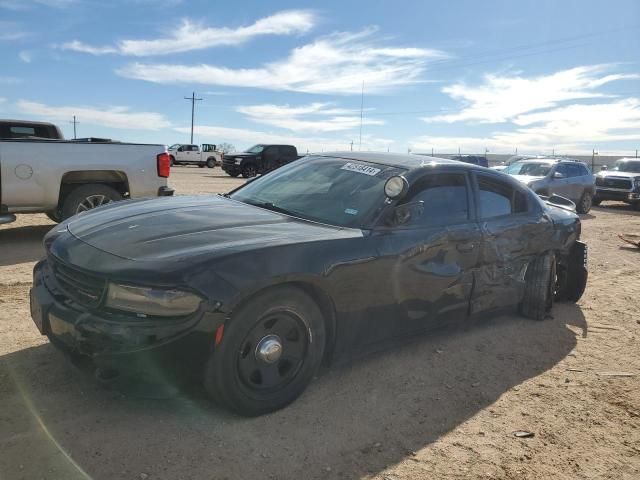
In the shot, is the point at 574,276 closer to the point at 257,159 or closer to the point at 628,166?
the point at 628,166

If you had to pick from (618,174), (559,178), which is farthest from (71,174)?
(618,174)

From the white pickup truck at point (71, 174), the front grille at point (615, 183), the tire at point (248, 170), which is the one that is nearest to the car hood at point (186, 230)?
the white pickup truck at point (71, 174)

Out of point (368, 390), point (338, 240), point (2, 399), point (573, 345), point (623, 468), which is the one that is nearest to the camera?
point (623, 468)

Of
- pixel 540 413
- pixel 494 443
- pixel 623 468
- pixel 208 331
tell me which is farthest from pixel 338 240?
pixel 623 468

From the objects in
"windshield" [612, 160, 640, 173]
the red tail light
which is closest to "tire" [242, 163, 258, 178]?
"windshield" [612, 160, 640, 173]

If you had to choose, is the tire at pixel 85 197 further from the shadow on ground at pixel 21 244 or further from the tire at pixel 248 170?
the tire at pixel 248 170

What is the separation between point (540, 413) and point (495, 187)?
2.00m

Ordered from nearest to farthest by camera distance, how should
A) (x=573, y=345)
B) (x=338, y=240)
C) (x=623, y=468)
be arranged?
1. (x=623, y=468)
2. (x=338, y=240)
3. (x=573, y=345)

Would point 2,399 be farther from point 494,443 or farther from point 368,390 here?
point 494,443

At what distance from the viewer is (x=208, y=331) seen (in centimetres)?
270

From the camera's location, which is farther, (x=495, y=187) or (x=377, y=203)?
(x=495, y=187)

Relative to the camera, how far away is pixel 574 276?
5738 millimetres

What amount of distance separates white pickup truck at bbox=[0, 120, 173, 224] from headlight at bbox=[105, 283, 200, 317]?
5.27 metres

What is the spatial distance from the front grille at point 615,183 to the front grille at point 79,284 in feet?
64.7
